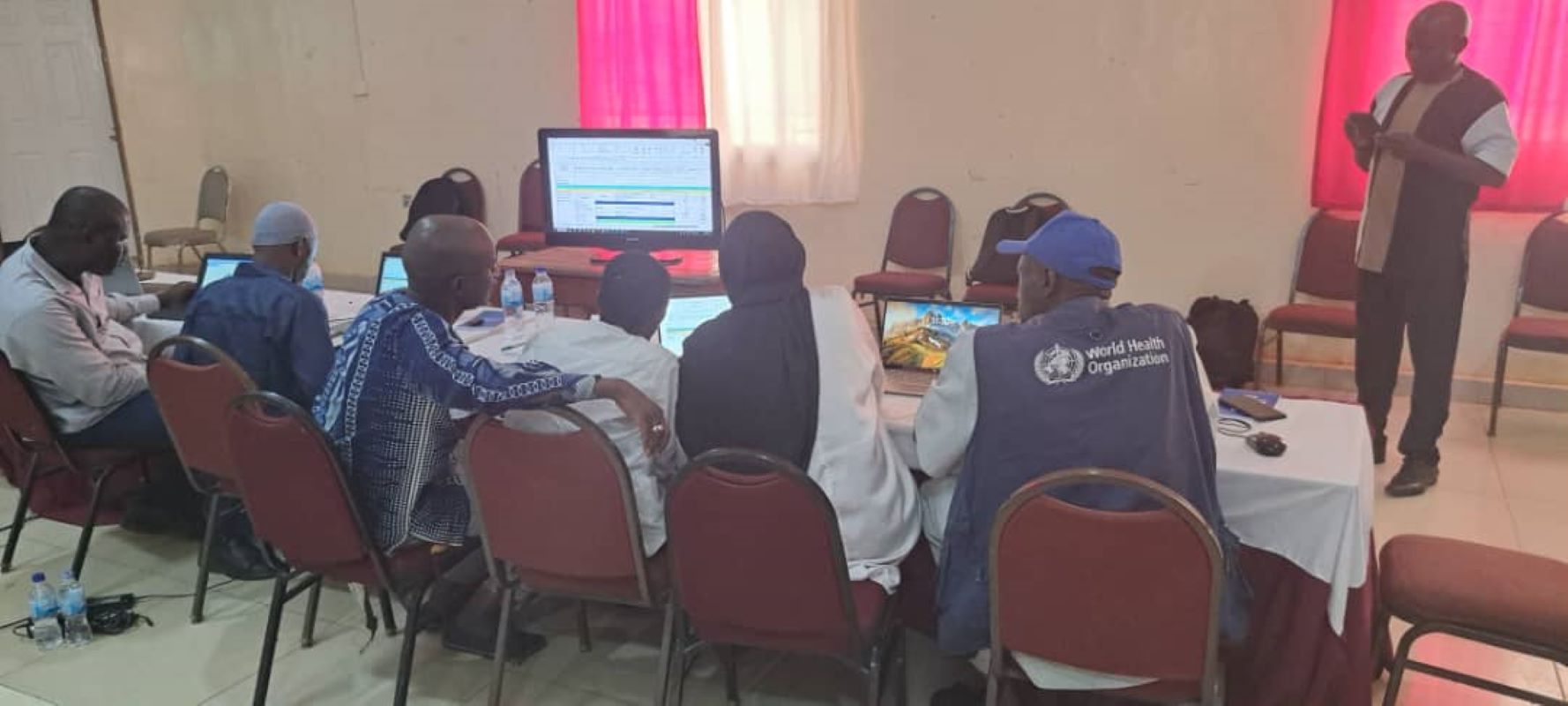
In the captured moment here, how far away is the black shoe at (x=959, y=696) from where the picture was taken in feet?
6.92

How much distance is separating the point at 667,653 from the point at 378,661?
3.10ft

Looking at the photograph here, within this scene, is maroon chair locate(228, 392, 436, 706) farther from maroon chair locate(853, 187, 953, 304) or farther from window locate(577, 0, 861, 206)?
window locate(577, 0, 861, 206)

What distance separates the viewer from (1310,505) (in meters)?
1.80

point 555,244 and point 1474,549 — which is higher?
point 555,244

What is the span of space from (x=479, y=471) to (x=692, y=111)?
3.53 meters

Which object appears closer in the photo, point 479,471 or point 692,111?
point 479,471

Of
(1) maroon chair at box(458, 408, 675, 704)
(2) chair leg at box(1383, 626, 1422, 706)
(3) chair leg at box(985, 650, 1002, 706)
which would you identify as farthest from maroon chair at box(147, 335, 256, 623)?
(2) chair leg at box(1383, 626, 1422, 706)

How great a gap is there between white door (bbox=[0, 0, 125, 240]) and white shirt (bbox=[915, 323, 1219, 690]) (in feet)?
23.1

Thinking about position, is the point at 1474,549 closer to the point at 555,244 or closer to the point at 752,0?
the point at 555,244

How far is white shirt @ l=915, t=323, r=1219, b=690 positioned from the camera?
1.65 m

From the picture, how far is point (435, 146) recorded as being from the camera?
6.07 metres

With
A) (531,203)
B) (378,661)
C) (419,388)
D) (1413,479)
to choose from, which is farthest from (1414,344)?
(531,203)

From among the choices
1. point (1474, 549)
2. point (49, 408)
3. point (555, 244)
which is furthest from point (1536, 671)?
point (49, 408)

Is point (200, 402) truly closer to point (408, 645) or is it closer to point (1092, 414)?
point (408, 645)
